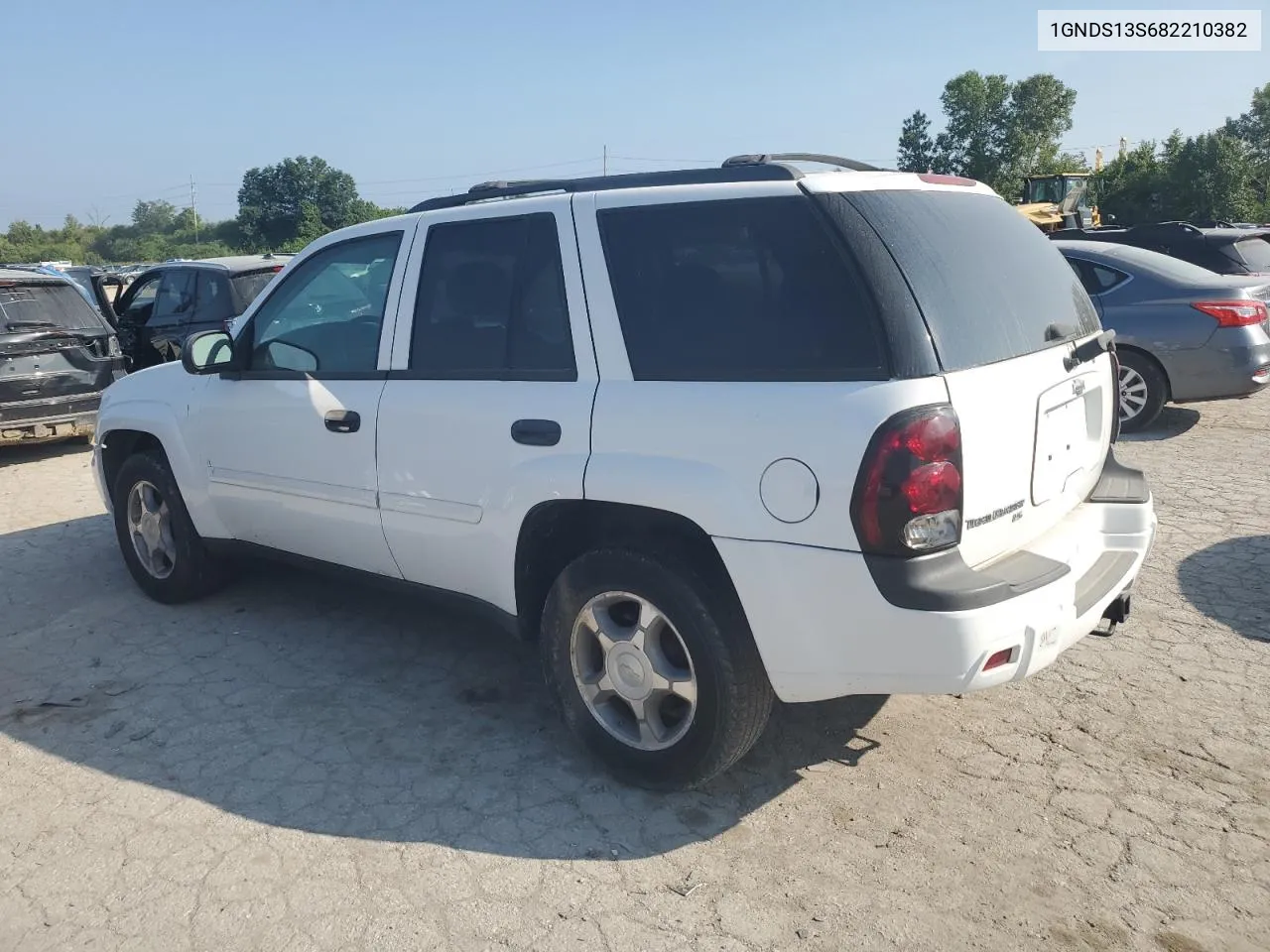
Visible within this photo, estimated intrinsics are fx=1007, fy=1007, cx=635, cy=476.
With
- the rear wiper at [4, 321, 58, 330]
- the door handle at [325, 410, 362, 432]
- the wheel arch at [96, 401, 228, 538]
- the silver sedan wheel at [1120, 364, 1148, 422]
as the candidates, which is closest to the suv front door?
the door handle at [325, 410, 362, 432]

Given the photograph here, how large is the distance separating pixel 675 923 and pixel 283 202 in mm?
71832

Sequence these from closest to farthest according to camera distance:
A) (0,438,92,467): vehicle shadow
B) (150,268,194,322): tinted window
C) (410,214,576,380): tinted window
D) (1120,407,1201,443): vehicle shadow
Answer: (410,214,576,380): tinted window < (1120,407,1201,443): vehicle shadow < (0,438,92,467): vehicle shadow < (150,268,194,322): tinted window

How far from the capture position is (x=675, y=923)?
2.77 m

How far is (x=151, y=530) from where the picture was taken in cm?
529

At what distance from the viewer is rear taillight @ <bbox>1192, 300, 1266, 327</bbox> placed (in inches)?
314

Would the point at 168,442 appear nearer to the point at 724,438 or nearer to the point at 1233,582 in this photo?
the point at 724,438

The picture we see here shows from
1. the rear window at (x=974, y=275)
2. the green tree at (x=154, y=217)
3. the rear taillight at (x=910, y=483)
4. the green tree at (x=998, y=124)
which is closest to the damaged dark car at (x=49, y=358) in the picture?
the rear window at (x=974, y=275)

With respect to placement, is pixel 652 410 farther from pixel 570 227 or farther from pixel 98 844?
pixel 98 844

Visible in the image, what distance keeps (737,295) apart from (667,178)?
0.58 metres

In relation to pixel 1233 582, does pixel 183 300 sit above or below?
above

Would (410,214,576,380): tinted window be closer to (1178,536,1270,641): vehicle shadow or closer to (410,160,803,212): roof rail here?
(410,160,803,212): roof rail

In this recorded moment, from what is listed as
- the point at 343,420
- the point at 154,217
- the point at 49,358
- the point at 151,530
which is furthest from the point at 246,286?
the point at 154,217

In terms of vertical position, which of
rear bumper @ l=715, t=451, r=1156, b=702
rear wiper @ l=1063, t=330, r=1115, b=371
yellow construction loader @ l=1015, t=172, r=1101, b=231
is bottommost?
rear bumper @ l=715, t=451, r=1156, b=702

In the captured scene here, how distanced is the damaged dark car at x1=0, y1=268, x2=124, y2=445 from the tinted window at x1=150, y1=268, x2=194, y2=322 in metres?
0.93
